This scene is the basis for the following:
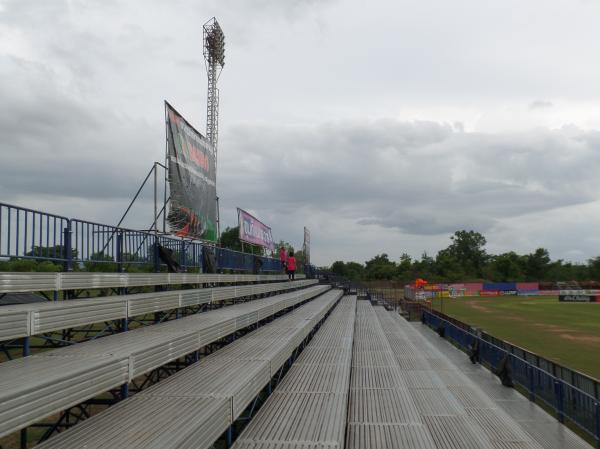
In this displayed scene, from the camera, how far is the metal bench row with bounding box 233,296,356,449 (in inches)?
179

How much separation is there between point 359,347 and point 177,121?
697 cm

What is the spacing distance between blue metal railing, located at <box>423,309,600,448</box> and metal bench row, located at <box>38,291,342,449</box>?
473cm

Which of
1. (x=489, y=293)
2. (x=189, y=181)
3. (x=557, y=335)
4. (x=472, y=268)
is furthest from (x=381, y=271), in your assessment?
(x=189, y=181)

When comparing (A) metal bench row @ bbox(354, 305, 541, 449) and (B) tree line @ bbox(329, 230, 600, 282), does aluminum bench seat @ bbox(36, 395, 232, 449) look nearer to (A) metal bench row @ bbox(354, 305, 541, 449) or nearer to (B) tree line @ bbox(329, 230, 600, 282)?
(A) metal bench row @ bbox(354, 305, 541, 449)

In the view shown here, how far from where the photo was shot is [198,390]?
4719mm

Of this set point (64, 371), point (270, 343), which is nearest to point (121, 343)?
point (64, 371)

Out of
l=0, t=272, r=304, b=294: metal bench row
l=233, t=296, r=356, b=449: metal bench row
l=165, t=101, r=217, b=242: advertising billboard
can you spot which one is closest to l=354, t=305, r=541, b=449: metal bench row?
l=233, t=296, r=356, b=449: metal bench row

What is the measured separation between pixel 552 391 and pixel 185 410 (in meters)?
7.51

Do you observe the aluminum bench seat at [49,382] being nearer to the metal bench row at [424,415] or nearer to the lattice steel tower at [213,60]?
the metal bench row at [424,415]

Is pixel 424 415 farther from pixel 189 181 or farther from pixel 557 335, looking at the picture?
pixel 557 335

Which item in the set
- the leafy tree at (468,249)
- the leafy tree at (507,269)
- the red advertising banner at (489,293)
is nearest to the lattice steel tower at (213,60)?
the red advertising banner at (489,293)

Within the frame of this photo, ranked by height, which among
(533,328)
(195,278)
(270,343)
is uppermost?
(195,278)

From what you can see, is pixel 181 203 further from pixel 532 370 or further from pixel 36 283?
pixel 532 370

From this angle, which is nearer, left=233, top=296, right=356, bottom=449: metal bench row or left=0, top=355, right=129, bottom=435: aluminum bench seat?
left=0, top=355, right=129, bottom=435: aluminum bench seat
